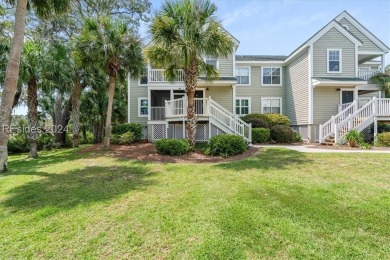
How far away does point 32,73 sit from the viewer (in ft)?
40.0

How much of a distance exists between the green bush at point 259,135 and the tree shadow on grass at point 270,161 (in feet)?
12.7

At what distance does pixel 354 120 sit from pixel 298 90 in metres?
5.56

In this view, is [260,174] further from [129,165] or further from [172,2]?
[172,2]

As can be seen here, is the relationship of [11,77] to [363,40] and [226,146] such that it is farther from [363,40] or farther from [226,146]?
[363,40]

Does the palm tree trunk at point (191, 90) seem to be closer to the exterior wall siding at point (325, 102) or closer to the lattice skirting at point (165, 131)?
the lattice skirting at point (165, 131)

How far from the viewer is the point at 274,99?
2114cm

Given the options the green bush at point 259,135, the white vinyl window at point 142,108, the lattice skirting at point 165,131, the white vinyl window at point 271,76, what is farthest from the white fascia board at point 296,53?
the white vinyl window at point 142,108

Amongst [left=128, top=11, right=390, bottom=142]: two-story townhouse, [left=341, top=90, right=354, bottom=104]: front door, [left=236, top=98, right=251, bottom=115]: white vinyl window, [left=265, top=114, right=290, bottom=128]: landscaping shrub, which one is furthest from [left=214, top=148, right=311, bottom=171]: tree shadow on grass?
[left=341, top=90, right=354, bottom=104]: front door

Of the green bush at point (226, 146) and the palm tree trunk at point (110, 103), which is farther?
the palm tree trunk at point (110, 103)

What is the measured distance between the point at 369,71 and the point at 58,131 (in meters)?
27.1

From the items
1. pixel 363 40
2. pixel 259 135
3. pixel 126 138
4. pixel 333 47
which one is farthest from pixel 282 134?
pixel 363 40

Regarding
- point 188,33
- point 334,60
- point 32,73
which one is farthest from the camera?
point 334,60

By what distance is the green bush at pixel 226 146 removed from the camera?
11.2 meters

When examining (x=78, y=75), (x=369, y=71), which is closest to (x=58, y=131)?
(x=78, y=75)
